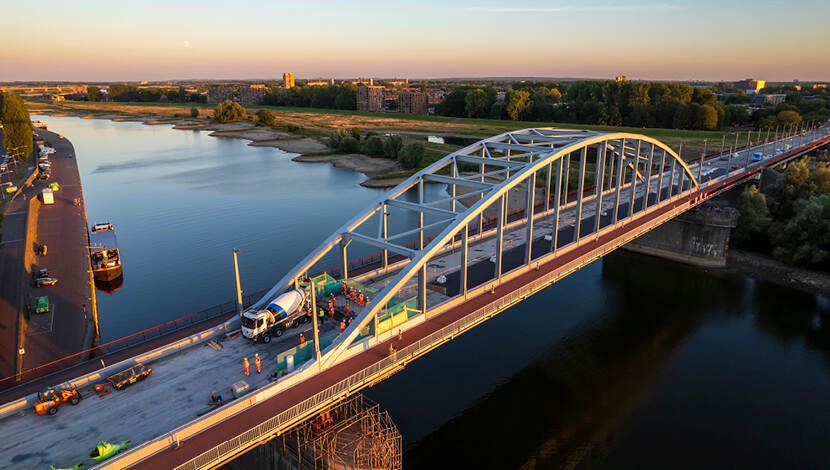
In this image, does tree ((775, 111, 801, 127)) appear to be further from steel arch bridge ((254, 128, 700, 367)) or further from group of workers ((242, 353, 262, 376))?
group of workers ((242, 353, 262, 376))

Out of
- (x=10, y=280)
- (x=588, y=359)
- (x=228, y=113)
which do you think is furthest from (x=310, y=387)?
(x=228, y=113)

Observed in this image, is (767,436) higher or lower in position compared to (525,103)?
lower

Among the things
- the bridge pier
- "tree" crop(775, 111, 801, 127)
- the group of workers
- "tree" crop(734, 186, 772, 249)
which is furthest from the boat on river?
"tree" crop(775, 111, 801, 127)

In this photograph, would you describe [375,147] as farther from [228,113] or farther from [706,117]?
[228,113]

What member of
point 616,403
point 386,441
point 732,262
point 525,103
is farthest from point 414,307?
point 525,103

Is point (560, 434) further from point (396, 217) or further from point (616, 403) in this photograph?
point (396, 217)

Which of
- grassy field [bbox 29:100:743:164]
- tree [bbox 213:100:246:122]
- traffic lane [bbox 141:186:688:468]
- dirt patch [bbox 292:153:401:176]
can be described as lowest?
dirt patch [bbox 292:153:401:176]
